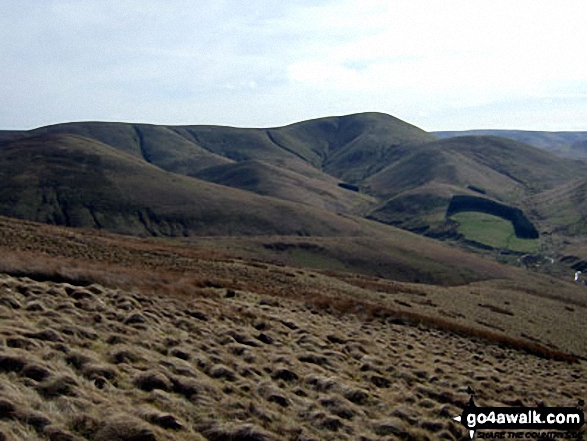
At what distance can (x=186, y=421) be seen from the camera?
12914 millimetres

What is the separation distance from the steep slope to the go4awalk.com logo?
140 metres

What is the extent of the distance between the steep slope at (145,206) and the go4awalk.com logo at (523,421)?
5521 inches

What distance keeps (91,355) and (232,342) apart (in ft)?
21.4

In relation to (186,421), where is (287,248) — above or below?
below

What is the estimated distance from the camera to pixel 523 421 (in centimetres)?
1848

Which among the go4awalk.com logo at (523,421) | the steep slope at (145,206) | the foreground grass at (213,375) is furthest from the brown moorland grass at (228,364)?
the steep slope at (145,206)

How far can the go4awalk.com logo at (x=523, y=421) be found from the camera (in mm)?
17016

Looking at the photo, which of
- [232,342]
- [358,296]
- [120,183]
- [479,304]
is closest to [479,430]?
[232,342]

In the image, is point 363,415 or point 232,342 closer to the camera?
point 363,415

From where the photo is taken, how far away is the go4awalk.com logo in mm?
17016

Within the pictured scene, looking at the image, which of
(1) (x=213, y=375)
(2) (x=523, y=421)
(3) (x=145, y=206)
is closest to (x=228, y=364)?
(1) (x=213, y=375)

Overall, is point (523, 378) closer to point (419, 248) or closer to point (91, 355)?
point (91, 355)

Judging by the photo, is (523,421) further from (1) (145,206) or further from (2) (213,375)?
(1) (145,206)

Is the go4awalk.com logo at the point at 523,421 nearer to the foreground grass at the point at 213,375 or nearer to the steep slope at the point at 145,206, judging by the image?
the foreground grass at the point at 213,375
